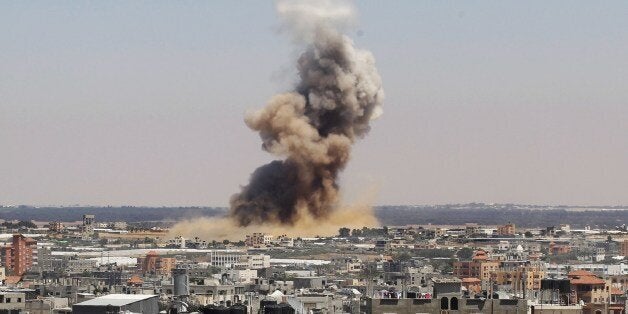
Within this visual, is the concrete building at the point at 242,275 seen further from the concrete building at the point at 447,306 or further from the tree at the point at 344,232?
the concrete building at the point at 447,306

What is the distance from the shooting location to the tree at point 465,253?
166 meters

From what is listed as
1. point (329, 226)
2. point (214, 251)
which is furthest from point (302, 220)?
point (214, 251)

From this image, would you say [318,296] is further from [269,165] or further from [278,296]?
[269,165]

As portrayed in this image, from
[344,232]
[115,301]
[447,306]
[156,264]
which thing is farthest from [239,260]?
[447,306]

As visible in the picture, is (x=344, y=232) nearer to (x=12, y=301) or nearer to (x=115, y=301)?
(x=12, y=301)

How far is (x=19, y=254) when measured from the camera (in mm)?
160875

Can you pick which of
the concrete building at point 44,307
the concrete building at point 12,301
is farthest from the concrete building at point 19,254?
the concrete building at point 12,301

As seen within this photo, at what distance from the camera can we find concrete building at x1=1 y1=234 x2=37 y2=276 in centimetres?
15625

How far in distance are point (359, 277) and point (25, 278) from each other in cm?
2039

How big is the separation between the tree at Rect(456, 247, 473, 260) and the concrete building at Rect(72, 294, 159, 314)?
10292 cm

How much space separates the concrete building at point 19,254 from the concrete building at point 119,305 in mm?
92941

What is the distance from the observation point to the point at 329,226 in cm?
18150

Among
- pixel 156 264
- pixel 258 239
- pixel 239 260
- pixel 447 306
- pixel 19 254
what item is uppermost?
pixel 258 239

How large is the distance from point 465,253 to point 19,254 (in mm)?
34922
